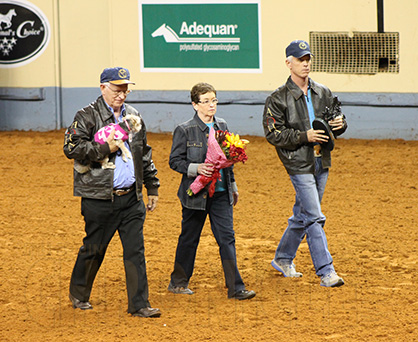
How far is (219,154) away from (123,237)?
109 cm

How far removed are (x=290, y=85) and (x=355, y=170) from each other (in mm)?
5471

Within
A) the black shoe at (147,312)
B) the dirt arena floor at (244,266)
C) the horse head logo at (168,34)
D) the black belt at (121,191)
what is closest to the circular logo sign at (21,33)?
the horse head logo at (168,34)

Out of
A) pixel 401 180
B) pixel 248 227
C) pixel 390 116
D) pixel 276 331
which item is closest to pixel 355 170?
pixel 401 180

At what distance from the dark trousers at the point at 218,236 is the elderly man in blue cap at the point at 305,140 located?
0.76m

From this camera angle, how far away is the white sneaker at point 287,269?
714 cm

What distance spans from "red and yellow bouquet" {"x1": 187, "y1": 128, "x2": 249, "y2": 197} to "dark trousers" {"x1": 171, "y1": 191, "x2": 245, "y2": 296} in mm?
188

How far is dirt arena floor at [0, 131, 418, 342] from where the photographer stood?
5.84 metres

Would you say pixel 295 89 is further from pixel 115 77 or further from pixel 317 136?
pixel 115 77

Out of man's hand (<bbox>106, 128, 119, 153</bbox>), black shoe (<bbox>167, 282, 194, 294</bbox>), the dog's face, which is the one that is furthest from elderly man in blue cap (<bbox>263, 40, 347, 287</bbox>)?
man's hand (<bbox>106, 128, 119, 153</bbox>)

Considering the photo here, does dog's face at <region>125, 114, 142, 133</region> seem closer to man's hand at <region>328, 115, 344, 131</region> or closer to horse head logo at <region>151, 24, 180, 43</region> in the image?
man's hand at <region>328, 115, 344, 131</region>

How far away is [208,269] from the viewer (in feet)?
24.7

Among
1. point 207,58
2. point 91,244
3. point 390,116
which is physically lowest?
point 91,244

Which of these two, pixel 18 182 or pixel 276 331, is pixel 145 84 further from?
pixel 276 331

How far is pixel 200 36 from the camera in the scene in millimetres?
14625
